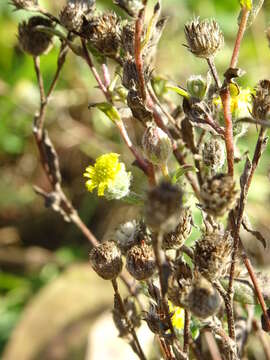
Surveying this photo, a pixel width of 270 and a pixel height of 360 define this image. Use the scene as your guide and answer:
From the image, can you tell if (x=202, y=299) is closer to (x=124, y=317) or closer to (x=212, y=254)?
(x=212, y=254)

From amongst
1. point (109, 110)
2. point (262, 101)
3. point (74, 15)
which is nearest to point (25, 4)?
point (74, 15)

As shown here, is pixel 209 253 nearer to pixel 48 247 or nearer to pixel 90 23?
pixel 90 23

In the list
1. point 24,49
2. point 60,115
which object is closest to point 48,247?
point 60,115

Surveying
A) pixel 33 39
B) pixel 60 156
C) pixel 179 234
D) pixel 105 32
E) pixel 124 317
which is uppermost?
pixel 60 156

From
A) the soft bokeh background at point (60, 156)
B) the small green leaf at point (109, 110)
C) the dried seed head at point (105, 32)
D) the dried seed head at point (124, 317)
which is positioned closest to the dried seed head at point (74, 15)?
the dried seed head at point (105, 32)

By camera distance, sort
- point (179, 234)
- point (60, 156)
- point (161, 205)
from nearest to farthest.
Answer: point (161, 205) < point (179, 234) < point (60, 156)

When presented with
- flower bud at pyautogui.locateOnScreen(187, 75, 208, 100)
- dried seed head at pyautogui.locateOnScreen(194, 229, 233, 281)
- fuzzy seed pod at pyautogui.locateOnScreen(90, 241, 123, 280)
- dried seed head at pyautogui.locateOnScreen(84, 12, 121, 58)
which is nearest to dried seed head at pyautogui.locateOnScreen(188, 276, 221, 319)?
dried seed head at pyautogui.locateOnScreen(194, 229, 233, 281)

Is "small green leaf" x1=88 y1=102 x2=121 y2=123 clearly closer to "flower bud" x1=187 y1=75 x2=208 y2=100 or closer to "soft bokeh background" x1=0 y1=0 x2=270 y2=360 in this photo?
"flower bud" x1=187 y1=75 x2=208 y2=100
